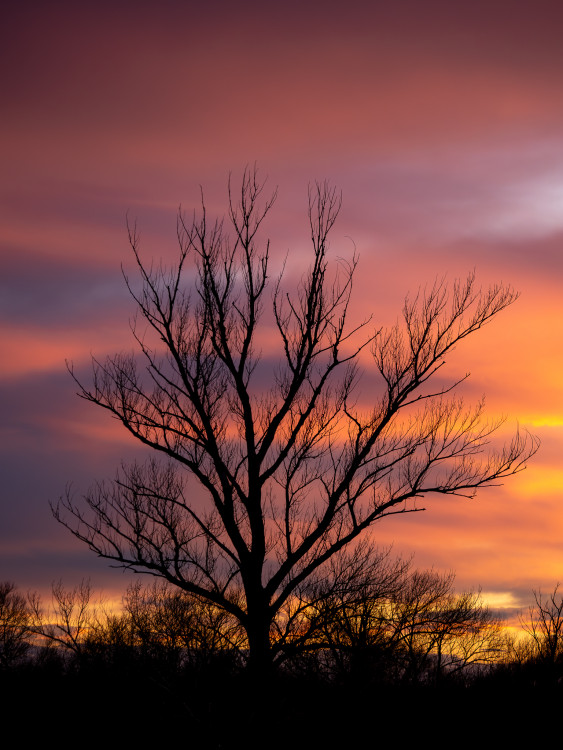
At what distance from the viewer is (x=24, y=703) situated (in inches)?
1551

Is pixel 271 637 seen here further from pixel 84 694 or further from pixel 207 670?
pixel 84 694

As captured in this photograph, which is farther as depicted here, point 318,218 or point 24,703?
point 24,703

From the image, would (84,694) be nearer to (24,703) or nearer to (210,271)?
(24,703)

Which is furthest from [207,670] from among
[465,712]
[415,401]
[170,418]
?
[465,712]

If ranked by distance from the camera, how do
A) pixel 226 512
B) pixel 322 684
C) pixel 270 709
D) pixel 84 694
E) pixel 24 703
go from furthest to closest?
1. pixel 24 703
2. pixel 84 694
3. pixel 322 684
4. pixel 226 512
5. pixel 270 709

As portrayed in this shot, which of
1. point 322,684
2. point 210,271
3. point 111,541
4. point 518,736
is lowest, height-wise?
point 518,736

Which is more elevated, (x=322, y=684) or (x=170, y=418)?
(x=170, y=418)

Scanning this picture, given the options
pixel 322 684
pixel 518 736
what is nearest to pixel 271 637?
pixel 322 684

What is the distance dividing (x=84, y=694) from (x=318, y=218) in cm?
2599

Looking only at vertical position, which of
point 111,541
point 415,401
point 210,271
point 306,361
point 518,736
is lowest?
point 518,736

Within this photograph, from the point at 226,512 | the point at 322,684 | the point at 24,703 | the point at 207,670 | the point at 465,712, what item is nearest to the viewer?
the point at 226,512

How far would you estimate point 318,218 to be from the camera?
54.2 ft

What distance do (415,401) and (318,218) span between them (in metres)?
4.10

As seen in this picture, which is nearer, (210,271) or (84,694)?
(210,271)
